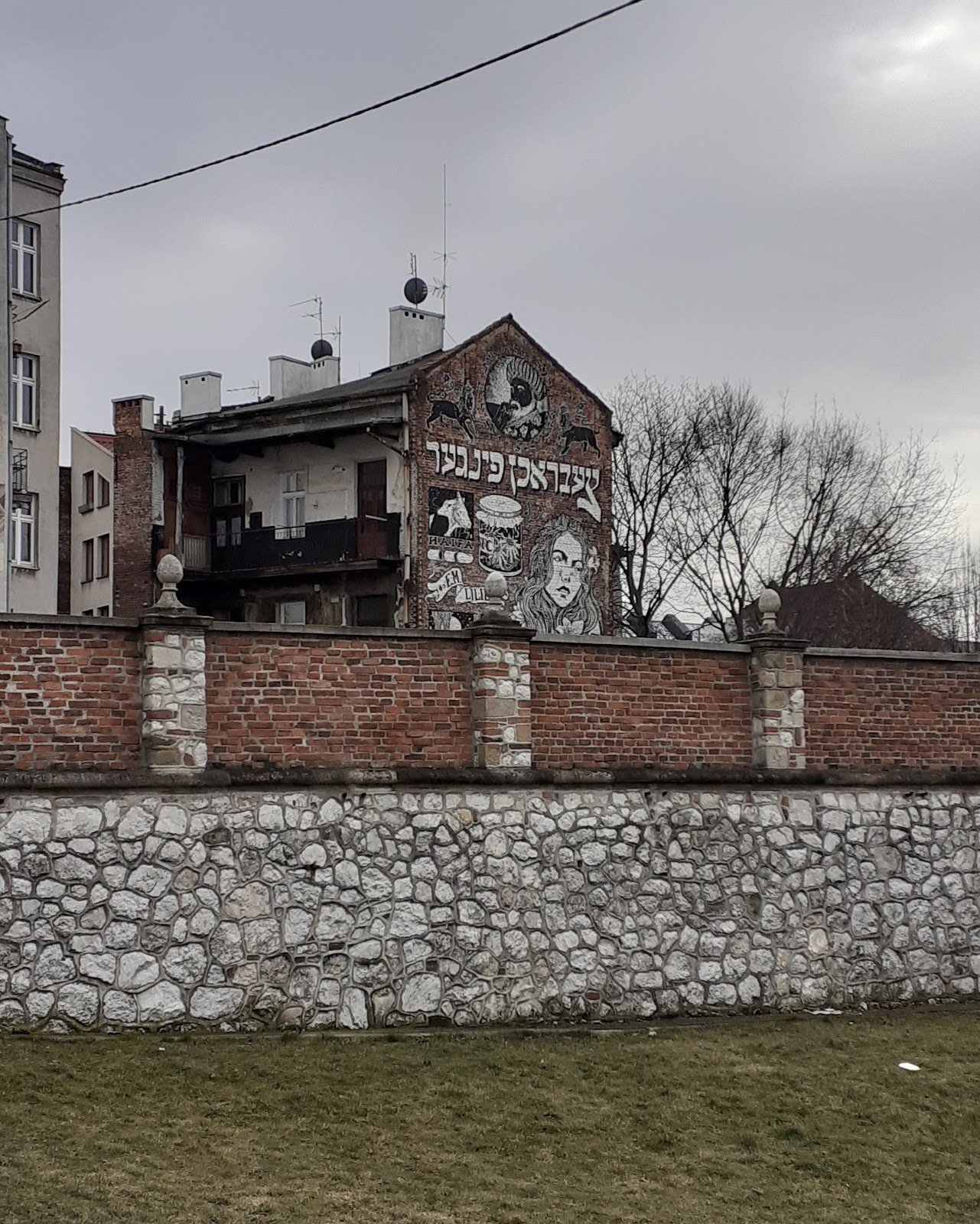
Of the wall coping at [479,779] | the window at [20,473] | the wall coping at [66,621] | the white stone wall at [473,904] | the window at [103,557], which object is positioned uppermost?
the window at [20,473]

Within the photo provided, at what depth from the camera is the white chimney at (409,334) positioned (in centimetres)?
3647

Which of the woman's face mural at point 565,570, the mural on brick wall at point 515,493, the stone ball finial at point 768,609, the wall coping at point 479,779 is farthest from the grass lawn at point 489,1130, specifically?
the woman's face mural at point 565,570

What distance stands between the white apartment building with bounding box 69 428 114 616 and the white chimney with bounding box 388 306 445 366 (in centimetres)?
A: 756

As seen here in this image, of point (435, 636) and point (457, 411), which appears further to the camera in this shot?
point (457, 411)

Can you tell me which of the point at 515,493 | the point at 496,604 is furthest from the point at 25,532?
the point at 496,604

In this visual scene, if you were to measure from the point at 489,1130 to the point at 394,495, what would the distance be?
73.8ft

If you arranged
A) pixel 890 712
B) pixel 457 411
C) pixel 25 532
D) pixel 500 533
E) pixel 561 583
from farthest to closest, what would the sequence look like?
pixel 561 583
pixel 500 533
pixel 457 411
pixel 25 532
pixel 890 712

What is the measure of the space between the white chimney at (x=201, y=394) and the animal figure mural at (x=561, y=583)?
10346 millimetres

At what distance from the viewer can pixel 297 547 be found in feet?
112

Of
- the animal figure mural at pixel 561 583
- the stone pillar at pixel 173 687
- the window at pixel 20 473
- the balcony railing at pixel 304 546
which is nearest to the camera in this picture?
the stone pillar at pixel 173 687

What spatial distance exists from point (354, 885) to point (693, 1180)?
409 centimetres

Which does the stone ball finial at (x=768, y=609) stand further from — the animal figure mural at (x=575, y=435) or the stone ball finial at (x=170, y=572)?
the animal figure mural at (x=575, y=435)

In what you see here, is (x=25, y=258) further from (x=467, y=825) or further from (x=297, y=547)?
(x=467, y=825)

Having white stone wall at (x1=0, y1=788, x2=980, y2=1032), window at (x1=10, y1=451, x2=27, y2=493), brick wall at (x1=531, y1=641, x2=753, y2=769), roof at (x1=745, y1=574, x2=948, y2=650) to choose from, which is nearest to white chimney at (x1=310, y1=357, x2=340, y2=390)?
window at (x1=10, y1=451, x2=27, y2=493)
